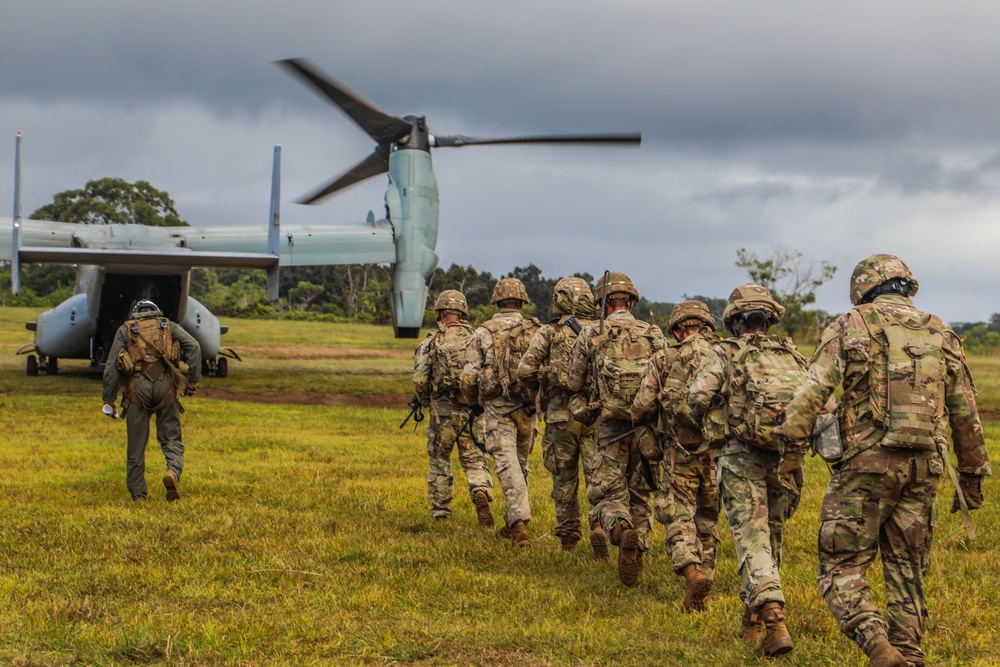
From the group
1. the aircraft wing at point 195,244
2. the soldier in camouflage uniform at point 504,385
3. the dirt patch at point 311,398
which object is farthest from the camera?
the dirt patch at point 311,398

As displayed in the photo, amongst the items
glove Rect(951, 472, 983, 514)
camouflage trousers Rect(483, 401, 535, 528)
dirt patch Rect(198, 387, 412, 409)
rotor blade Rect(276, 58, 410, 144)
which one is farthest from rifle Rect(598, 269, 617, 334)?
rotor blade Rect(276, 58, 410, 144)

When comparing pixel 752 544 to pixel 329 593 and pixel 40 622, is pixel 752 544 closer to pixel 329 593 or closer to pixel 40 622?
pixel 329 593

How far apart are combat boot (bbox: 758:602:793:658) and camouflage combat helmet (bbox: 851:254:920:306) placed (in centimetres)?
155

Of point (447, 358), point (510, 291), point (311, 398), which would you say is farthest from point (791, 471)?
point (311, 398)

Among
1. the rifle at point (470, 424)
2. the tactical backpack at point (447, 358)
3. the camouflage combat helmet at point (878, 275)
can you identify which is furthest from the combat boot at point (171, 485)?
the camouflage combat helmet at point (878, 275)

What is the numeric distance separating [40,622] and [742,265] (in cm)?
4287

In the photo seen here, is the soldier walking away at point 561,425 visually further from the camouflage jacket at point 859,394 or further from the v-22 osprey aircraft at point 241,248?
the v-22 osprey aircraft at point 241,248

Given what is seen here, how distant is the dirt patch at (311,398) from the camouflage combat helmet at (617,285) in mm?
13096

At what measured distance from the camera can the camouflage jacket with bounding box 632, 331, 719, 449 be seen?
6512 millimetres

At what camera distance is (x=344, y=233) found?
2370 centimetres

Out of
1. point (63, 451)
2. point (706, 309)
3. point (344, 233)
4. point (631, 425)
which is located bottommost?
point (63, 451)

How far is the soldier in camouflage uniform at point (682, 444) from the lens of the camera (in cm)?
646

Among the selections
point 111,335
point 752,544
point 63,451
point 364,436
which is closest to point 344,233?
point 111,335

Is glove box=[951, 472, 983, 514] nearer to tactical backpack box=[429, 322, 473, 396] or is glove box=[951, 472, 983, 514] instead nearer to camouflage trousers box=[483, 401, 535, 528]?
camouflage trousers box=[483, 401, 535, 528]
